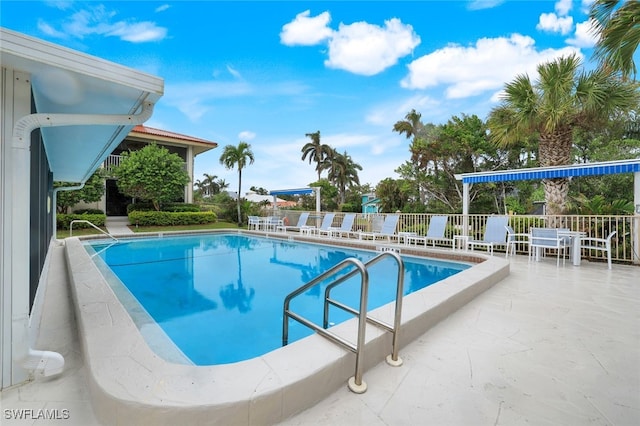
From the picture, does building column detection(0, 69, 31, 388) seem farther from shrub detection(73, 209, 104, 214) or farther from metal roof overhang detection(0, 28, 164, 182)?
shrub detection(73, 209, 104, 214)

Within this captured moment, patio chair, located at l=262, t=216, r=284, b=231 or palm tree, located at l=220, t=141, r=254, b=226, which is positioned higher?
palm tree, located at l=220, t=141, r=254, b=226

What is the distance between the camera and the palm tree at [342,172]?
30.0 meters

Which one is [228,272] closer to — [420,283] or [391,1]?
[420,283]

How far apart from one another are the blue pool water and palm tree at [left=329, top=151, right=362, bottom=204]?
18.4 metres

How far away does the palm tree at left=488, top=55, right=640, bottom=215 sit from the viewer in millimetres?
8898

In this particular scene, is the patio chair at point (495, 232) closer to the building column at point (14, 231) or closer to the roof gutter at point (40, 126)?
the roof gutter at point (40, 126)

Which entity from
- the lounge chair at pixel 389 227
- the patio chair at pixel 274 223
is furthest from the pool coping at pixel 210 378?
the patio chair at pixel 274 223

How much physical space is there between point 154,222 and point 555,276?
754 inches

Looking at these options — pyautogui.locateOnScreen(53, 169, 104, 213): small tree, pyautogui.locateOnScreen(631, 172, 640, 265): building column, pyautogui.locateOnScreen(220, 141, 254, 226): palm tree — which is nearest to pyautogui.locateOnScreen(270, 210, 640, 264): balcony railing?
pyautogui.locateOnScreen(631, 172, 640, 265): building column

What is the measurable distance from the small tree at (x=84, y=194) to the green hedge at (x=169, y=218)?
207cm

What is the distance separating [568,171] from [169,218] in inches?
766

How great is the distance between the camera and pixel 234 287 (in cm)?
650

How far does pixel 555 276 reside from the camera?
606 cm

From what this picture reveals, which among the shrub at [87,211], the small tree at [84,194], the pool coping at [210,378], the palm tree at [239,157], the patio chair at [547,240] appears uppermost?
the palm tree at [239,157]
